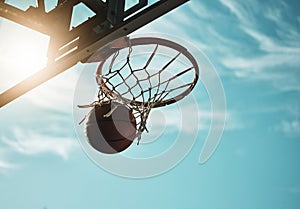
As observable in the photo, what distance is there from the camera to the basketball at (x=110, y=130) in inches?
109

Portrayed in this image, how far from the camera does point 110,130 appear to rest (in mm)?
2771

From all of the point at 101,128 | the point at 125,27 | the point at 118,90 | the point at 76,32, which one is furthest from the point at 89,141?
the point at 125,27

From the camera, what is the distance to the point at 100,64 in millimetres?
3074

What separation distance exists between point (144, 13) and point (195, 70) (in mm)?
1071

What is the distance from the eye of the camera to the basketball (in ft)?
9.05

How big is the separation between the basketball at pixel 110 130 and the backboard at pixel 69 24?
46 centimetres

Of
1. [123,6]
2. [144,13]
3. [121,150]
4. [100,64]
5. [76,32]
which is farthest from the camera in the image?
[100,64]

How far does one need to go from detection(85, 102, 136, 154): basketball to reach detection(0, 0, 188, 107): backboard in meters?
0.46

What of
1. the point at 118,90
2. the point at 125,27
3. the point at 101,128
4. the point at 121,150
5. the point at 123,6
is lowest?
the point at 121,150

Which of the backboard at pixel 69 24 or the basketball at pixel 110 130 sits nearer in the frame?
the backboard at pixel 69 24

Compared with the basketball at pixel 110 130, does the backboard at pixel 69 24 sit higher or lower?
higher

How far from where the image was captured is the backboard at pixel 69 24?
87.0 inches

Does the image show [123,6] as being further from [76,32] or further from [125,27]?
[76,32]

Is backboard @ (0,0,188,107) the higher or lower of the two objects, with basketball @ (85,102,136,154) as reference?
higher
